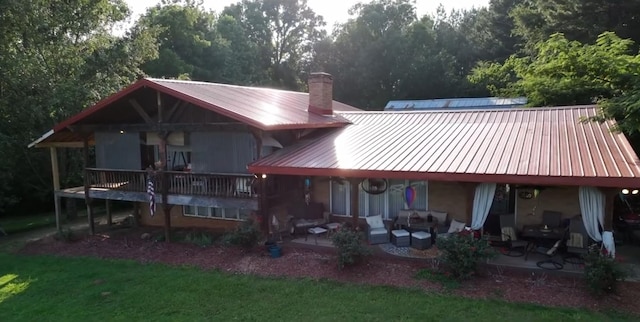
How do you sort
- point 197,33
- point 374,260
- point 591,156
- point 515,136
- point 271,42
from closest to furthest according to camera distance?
point 591,156 → point 374,260 → point 515,136 → point 197,33 → point 271,42

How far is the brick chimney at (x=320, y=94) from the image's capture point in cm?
1612

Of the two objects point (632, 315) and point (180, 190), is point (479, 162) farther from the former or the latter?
point (180, 190)

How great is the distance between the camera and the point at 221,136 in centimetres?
1381

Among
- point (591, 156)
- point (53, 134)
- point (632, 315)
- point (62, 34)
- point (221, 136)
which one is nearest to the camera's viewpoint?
point (632, 315)

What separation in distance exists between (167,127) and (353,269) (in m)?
7.35

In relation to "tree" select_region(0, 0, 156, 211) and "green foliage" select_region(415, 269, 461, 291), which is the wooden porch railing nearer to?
"green foliage" select_region(415, 269, 461, 291)

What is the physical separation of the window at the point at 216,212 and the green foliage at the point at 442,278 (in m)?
6.30

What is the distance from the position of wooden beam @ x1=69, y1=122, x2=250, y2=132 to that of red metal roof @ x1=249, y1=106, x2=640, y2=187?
145 cm

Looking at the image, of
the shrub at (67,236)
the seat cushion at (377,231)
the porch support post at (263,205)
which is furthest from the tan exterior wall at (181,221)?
the seat cushion at (377,231)

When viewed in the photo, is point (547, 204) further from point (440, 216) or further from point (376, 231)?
point (376, 231)

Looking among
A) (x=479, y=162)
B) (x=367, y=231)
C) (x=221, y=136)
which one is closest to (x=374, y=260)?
(x=367, y=231)

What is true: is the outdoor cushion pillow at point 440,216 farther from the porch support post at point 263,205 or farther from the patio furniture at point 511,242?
the porch support post at point 263,205

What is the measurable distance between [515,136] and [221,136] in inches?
333

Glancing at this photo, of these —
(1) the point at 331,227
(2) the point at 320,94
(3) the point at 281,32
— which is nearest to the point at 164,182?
(1) the point at 331,227
